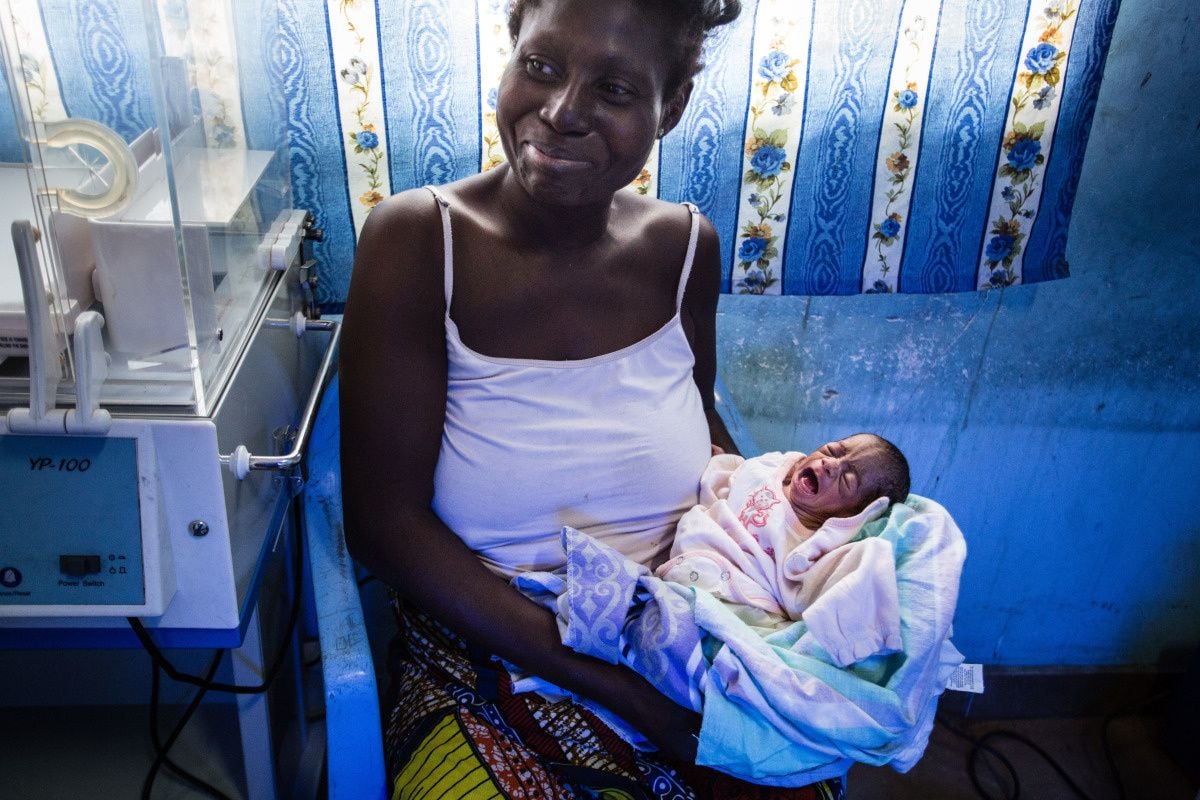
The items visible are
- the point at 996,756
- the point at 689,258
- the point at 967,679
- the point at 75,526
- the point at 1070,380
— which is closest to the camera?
the point at 75,526

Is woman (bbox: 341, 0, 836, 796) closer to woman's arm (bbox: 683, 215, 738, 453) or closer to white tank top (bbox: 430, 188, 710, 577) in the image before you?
white tank top (bbox: 430, 188, 710, 577)

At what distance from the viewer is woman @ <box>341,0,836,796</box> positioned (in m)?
1.14

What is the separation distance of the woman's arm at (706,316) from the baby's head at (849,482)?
0.21m

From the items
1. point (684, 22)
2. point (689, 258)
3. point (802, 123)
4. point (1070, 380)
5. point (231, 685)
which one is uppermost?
point (684, 22)

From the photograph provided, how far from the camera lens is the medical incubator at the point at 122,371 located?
2.93 ft

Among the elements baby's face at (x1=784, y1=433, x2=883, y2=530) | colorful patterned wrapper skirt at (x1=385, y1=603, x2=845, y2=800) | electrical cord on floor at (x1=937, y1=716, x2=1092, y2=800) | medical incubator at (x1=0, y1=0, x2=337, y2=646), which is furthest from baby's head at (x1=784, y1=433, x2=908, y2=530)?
electrical cord on floor at (x1=937, y1=716, x2=1092, y2=800)

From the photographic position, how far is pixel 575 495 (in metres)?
1.28

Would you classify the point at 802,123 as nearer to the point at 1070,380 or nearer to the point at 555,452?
the point at 555,452

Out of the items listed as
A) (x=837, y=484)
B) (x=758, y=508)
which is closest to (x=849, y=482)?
(x=837, y=484)

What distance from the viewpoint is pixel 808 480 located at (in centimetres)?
138

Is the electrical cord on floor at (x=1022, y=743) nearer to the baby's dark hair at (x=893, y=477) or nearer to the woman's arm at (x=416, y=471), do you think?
the baby's dark hair at (x=893, y=477)

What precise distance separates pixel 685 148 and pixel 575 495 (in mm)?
649

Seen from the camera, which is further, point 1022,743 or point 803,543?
point 1022,743

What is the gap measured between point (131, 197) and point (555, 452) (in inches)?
22.2
